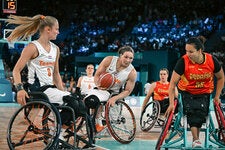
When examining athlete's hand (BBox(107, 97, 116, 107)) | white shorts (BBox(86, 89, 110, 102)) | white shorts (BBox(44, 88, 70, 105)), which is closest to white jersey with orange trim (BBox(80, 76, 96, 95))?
white shorts (BBox(86, 89, 110, 102))

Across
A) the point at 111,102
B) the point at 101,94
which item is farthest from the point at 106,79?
the point at 111,102

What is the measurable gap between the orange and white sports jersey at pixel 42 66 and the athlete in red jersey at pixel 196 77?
1352 millimetres

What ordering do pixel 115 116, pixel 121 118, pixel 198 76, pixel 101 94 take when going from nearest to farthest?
pixel 198 76 → pixel 101 94 → pixel 121 118 → pixel 115 116

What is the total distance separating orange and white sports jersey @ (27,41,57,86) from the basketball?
1.37 meters

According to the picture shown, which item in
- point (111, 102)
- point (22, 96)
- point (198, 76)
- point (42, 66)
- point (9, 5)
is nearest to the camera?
point (22, 96)

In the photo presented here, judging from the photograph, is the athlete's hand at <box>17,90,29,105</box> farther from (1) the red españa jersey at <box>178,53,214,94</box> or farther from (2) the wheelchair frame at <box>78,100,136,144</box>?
(1) the red españa jersey at <box>178,53,214,94</box>

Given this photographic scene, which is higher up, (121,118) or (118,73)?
(118,73)

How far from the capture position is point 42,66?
15.1 ft

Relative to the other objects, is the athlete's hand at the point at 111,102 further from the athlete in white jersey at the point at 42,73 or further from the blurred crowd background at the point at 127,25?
the blurred crowd background at the point at 127,25

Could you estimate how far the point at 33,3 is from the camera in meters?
28.0

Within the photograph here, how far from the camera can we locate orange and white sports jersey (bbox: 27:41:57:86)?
15.0 ft

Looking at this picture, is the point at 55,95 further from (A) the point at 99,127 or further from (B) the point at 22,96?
(A) the point at 99,127

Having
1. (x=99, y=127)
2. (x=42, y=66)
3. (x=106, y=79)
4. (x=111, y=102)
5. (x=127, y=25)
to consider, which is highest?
(x=127, y=25)

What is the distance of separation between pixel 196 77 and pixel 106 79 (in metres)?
1.39
